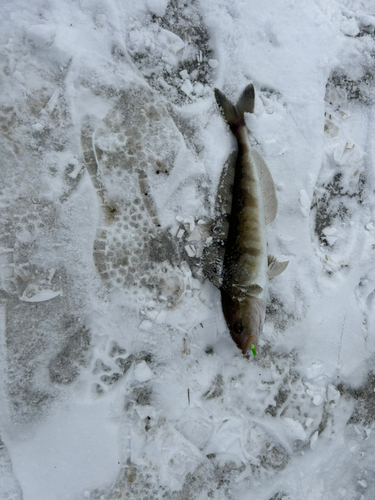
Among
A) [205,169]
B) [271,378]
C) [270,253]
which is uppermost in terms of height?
[205,169]

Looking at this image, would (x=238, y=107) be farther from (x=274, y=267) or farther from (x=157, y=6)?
(x=274, y=267)

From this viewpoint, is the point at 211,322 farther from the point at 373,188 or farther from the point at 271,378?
the point at 373,188

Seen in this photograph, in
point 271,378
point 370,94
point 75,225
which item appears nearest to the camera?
point 75,225

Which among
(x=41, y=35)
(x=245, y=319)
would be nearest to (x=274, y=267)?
(x=245, y=319)

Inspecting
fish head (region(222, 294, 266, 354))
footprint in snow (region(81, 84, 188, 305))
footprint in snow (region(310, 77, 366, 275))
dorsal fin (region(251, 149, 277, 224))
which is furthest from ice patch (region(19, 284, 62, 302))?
footprint in snow (region(310, 77, 366, 275))

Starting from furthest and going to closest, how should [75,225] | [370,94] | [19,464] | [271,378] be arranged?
1. [370,94]
2. [271,378]
3. [75,225]
4. [19,464]

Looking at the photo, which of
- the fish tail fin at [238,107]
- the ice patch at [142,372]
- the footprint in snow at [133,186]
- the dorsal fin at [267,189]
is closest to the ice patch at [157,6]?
the footprint in snow at [133,186]

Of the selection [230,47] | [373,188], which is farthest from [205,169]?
[373,188]

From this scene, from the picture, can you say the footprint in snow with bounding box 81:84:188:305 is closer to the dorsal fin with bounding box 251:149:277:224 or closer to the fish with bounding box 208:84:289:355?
the fish with bounding box 208:84:289:355

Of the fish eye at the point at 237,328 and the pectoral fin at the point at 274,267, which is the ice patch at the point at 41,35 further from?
the fish eye at the point at 237,328

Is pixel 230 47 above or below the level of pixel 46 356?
above
